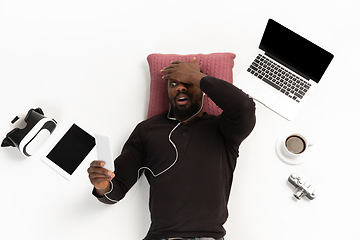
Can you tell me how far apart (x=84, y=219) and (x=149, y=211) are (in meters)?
0.36

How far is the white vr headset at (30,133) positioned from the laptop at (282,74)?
1165 millimetres

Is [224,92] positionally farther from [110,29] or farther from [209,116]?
[110,29]

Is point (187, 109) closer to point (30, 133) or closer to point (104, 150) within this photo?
point (104, 150)

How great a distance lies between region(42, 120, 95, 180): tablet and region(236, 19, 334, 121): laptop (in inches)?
38.9

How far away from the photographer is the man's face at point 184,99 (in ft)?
5.08

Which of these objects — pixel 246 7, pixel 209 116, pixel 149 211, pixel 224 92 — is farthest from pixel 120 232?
pixel 246 7

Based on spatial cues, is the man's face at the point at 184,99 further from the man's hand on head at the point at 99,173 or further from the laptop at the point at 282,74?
the man's hand on head at the point at 99,173

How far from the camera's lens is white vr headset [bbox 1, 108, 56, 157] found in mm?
1599

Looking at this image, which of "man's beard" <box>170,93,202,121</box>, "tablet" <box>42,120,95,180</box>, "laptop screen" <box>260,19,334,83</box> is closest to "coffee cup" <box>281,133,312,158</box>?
"laptop screen" <box>260,19,334,83</box>

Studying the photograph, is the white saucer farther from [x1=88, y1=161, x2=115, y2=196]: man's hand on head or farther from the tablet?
the tablet

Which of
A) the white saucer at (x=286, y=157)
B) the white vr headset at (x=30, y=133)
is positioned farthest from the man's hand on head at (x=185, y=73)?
the white vr headset at (x=30, y=133)

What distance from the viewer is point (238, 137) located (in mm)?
1424

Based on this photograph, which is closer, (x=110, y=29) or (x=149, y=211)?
(x=149, y=211)

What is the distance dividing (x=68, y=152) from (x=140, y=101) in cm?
53
